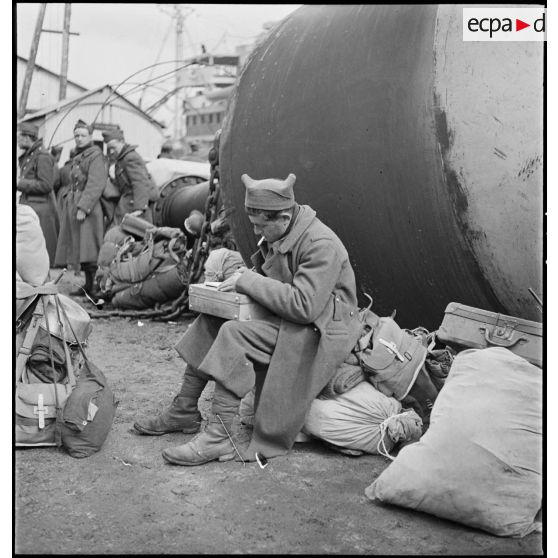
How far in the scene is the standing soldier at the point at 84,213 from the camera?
27.6 feet

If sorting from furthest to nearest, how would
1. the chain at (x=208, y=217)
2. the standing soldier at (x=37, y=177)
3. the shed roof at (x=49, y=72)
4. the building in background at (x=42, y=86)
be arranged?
the building in background at (x=42, y=86) < the shed roof at (x=49, y=72) < the standing soldier at (x=37, y=177) < the chain at (x=208, y=217)

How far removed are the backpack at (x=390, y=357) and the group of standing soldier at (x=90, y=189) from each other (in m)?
4.84

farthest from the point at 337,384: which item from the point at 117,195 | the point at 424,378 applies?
the point at 117,195

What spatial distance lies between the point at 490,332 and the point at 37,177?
681 cm

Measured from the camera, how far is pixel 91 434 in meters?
3.74

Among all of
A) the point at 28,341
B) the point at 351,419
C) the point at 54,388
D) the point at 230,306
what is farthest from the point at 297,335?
the point at 28,341

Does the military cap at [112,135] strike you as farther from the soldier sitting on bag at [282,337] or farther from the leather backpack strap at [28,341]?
the soldier sitting on bag at [282,337]

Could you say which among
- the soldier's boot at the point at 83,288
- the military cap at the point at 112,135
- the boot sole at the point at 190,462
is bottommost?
the soldier's boot at the point at 83,288

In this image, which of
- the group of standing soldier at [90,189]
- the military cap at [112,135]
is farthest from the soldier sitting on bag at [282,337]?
the military cap at [112,135]

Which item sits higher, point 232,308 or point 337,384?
point 232,308

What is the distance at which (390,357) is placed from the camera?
3.90 meters

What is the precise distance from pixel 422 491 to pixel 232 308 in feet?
4.19

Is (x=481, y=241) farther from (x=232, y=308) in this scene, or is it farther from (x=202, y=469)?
(x=202, y=469)

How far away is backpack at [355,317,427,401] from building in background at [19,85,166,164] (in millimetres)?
11927
